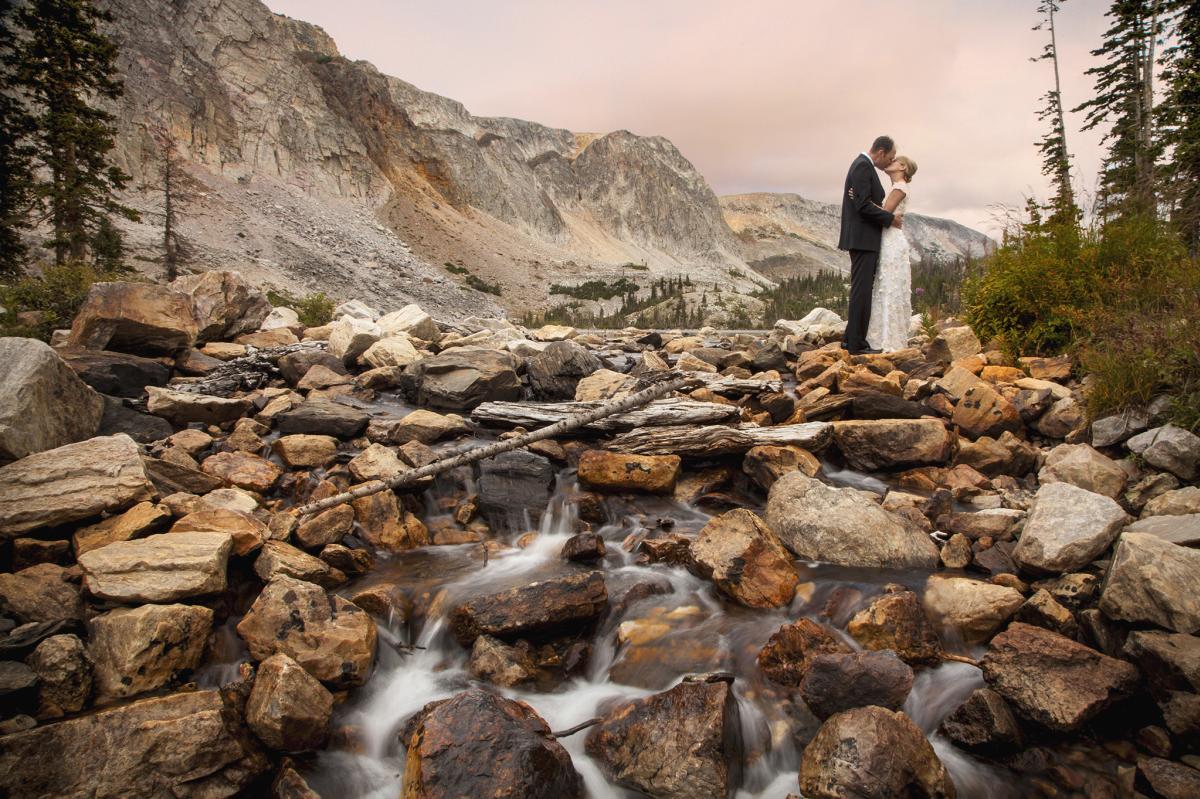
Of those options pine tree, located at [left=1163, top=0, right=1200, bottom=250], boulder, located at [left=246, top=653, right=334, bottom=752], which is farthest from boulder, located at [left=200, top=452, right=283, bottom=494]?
pine tree, located at [left=1163, top=0, right=1200, bottom=250]

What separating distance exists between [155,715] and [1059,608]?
512cm

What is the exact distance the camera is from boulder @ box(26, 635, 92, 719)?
3012mm

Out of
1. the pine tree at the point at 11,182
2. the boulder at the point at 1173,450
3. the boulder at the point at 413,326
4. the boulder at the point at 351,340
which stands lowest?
the boulder at the point at 1173,450

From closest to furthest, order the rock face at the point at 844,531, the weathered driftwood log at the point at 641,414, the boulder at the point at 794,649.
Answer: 1. the boulder at the point at 794,649
2. the rock face at the point at 844,531
3. the weathered driftwood log at the point at 641,414

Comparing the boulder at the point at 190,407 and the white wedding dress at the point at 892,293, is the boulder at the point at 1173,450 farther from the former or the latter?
the boulder at the point at 190,407

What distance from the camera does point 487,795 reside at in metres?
2.57

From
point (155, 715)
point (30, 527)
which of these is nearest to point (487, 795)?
point (155, 715)

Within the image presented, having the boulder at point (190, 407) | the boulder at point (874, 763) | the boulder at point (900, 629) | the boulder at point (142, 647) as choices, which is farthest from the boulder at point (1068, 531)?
the boulder at point (190, 407)

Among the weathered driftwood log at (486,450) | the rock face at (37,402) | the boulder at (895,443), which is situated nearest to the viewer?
the rock face at (37,402)

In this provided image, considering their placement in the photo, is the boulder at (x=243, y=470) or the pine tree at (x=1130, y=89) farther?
the pine tree at (x=1130, y=89)

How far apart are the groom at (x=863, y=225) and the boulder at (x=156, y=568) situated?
9118 mm

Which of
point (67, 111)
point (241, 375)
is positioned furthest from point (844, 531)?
point (67, 111)

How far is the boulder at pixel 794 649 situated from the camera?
3.40 meters

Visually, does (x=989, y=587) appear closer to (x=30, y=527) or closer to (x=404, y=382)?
(x=30, y=527)
